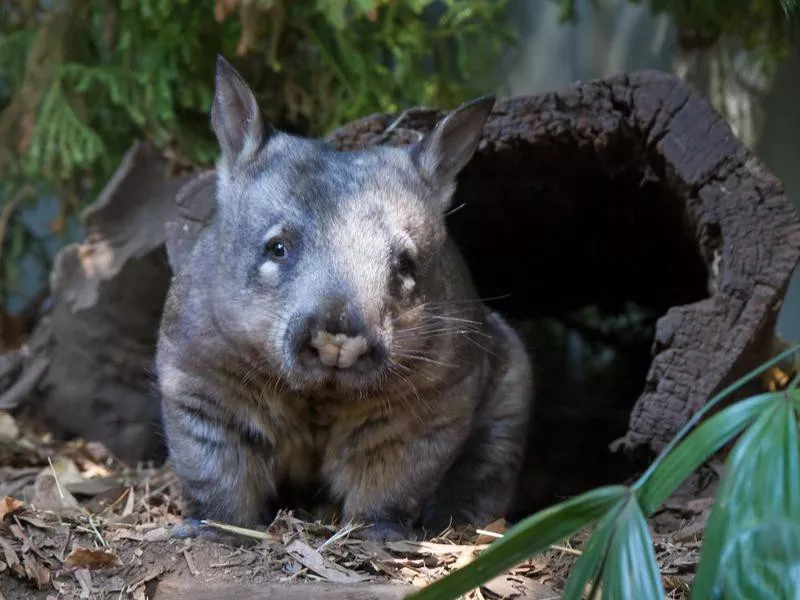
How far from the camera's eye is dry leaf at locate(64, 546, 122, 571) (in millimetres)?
2613

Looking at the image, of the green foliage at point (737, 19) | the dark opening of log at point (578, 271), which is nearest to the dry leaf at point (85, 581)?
the dark opening of log at point (578, 271)

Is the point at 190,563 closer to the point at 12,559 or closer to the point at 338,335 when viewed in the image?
the point at 12,559

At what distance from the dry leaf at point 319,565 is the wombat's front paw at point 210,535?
24 centimetres

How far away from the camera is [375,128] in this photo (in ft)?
13.0

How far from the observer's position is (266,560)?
106 inches

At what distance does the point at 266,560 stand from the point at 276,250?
92 cm

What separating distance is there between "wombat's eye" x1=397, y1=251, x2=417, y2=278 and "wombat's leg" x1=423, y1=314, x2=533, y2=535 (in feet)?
2.81

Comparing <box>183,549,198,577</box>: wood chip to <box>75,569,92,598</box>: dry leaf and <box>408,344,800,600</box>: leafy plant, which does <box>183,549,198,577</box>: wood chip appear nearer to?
<box>75,569,92,598</box>: dry leaf

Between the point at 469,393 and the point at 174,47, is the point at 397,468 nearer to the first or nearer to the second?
Answer: the point at 469,393

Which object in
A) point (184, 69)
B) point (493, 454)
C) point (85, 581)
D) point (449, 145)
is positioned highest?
point (184, 69)

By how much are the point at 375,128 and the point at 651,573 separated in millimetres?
2507

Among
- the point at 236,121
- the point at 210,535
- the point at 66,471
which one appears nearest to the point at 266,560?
the point at 210,535

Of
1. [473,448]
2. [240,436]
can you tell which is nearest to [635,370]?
[473,448]

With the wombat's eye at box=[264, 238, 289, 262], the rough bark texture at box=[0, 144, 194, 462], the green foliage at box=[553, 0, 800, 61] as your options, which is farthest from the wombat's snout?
the green foliage at box=[553, 0, 800, 61]
